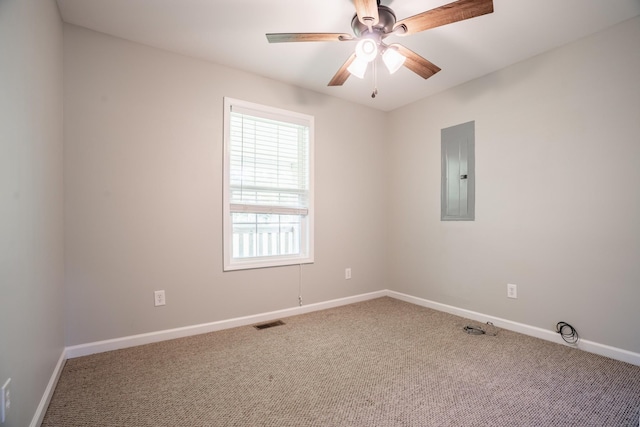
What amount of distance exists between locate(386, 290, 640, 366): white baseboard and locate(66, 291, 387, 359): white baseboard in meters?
0.91

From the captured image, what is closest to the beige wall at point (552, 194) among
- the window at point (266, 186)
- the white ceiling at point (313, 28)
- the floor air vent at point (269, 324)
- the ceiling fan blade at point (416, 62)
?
the white ceiling at point (313, 28)

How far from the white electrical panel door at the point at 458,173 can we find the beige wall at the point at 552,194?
0.24 feet

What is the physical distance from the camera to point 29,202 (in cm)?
147

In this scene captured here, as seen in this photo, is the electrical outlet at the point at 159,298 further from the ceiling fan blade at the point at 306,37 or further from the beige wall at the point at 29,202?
the ceiling fan blade at the point at 306,37

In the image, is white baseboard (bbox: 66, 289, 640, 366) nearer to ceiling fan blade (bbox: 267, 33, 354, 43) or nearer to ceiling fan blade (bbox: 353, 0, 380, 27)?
ceiling fan blade (bbox: 267, 33, 354, 43)

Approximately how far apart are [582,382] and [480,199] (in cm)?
167

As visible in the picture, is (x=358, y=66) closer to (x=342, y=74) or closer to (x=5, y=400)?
(x=342, y=74)

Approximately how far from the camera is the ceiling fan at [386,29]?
1607 millimetres

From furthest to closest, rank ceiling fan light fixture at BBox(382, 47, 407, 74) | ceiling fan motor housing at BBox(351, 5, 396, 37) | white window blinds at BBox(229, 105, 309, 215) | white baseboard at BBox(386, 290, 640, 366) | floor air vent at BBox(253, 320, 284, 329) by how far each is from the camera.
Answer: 1. white window blinds at BBox(229, 105, 309, 215)
2. floor air vent at BBox(253, 320, 284, 329)
3. white baseboard at BBox(386, 290, 640, 366)
4. ceiling fan light fixture at BBox(382, 47, 407, 74)
5. ceiling fan motor housing at BBox(351, 5, 396, 37)

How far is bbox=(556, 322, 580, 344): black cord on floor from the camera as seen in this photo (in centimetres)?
240

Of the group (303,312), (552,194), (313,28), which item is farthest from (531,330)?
(313,28)

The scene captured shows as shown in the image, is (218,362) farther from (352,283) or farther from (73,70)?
(73,70)

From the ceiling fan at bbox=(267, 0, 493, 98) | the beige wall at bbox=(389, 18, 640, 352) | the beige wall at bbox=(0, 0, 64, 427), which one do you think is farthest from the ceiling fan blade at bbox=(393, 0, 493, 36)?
the beige wall at bbox=(0, 0, 64, 427)

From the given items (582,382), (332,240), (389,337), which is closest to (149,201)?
(332,240)
